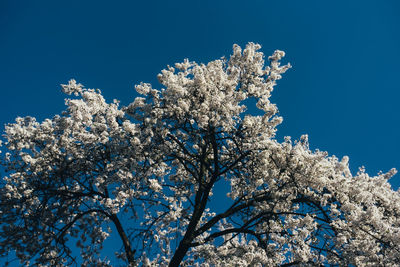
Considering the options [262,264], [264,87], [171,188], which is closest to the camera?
[262,264]

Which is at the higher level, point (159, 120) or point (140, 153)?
point (159, 120)

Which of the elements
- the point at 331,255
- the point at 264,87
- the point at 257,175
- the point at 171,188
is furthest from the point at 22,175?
the point at 331,255

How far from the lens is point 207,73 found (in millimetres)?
13008

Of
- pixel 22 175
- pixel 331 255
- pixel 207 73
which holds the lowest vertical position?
pixel 22 175

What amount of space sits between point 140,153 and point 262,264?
18.3ft

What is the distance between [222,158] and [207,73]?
3778 mm

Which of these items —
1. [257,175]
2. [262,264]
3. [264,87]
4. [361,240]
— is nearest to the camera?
[361,240]

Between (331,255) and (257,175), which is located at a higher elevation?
(257,175)

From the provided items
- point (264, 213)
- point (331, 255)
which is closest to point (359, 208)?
point (331, 255)

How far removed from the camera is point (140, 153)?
1155 centimetres

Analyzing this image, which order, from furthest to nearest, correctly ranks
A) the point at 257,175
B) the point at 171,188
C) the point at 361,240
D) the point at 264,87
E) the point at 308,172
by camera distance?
the point at 171,188, the point at 264,87, the point at 257,175, the point at 308,172, the point at 361,240

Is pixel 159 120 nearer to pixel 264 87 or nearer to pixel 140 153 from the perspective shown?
pixel 140 153

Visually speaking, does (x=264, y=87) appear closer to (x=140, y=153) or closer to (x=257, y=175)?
(x=257, y=175)

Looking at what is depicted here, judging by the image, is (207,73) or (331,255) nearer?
(331,255)
